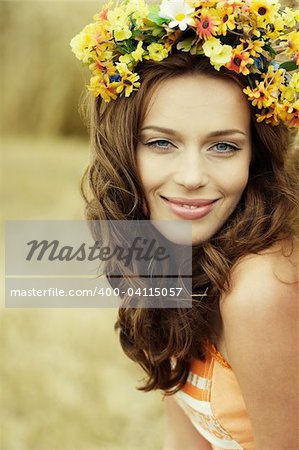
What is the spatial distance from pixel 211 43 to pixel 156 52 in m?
0.14

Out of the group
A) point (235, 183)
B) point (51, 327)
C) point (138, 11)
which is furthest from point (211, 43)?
point (51, 327)

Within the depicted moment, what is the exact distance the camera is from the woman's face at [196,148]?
5.81 feet

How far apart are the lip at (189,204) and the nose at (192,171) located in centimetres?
5

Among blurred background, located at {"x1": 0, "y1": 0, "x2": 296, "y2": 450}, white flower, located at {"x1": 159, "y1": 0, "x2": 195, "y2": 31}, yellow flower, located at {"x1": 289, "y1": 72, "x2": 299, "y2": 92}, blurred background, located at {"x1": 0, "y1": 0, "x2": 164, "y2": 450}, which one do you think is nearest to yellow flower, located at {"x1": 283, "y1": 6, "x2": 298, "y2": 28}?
yellow flower, located at {"x1": 289, "y1": 72, "x2": 299, "y2": 92}

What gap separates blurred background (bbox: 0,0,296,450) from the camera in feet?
11.5

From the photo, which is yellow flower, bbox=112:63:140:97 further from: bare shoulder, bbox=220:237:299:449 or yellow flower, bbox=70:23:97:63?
bare shoulder, bbox=220:237:299:449

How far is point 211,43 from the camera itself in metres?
1.76

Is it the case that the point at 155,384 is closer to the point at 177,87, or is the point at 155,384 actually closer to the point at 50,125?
the point at 177,87

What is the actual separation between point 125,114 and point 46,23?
5.64 metres

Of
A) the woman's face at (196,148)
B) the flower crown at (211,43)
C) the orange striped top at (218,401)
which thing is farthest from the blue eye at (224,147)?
the orange striped top at (218,401)

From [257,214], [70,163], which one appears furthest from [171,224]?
[70,163]

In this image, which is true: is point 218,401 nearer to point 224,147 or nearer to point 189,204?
point 189,204

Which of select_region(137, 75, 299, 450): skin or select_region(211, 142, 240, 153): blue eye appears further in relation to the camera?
select_region(211, 142, 240, 153): blue eye

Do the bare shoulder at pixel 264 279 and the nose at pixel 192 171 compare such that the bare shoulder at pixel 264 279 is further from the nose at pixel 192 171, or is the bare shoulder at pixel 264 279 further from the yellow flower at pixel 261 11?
the yellow flower at pixel 261 11
